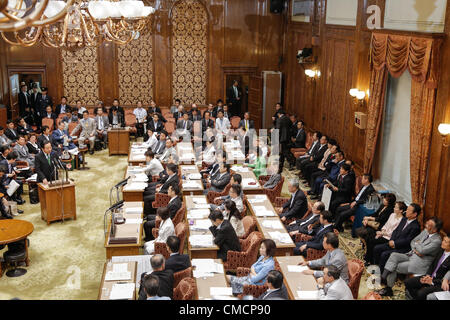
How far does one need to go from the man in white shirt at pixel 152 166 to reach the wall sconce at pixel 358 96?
4432 millimetres

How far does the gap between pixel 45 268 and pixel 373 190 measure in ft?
19.2

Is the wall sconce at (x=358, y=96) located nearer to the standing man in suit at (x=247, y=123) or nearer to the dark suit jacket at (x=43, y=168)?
the standing man in suit at (x=247, y=123)

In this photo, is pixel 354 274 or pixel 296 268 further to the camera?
pixel 296 268

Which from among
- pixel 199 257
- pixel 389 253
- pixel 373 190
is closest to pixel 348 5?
pixel 373 190

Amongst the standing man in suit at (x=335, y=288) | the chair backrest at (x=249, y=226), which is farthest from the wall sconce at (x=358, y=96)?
the standing man in suit at (x=335, y=288)

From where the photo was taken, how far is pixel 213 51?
57.2 feet

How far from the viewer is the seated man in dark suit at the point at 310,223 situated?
797cm

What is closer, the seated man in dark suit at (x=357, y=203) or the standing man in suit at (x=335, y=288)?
the standing man in suit at (x=335, y=288)

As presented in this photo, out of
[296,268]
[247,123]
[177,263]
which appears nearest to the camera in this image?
[177,263]

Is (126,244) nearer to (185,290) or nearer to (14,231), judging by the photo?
(185,290)

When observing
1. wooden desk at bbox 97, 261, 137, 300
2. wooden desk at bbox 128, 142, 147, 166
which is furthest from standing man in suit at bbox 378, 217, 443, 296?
wooden desk at bbox 128, 142, 147, 166

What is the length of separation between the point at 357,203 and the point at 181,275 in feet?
14.2

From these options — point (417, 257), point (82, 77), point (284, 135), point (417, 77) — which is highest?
point (417, 77)

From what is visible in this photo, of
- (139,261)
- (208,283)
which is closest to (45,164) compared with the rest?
(139,261)
